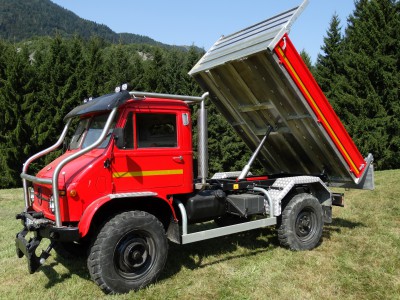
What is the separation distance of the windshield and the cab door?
0.94ft

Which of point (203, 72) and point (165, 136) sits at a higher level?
point (203, 72)

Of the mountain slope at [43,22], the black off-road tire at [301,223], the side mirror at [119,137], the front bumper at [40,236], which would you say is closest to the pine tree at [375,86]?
the black off-road tire at [301,223]

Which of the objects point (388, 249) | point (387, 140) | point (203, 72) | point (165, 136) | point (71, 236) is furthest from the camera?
point (387, 140)

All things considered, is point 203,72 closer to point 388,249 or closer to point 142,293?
point 142,293

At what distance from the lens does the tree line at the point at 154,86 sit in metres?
17.0

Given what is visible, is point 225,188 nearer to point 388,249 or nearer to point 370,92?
point 388,249

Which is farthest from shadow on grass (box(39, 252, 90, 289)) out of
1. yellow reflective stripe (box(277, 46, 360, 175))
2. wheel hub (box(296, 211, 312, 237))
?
yellow reflective stripe (box(277, 46, 360, 175))

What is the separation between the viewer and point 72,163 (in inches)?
174

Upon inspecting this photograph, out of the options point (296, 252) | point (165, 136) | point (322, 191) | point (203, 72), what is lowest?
point (296, 252)

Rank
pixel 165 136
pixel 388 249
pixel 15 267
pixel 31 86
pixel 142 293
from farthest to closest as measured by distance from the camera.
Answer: pixel 31 86 → pixel 388 249 → pixel 15 267 → pixel 165 136 → pixel 142 293

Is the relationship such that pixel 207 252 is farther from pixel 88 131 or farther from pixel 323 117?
pixel 323 117

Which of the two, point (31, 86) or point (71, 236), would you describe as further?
point (31, 86)

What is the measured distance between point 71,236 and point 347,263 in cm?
364

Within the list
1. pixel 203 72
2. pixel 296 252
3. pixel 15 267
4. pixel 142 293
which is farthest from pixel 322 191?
pixel 15 267
